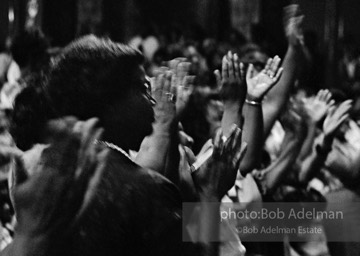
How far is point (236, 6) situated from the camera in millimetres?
3230

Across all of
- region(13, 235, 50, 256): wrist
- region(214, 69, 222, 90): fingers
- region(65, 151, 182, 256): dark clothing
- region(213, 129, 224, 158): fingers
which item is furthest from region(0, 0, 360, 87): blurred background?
region(13, 235, 50, 256): wrist

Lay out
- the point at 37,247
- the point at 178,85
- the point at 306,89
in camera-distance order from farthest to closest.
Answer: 1. the point at 306,89
2. the point at 178,85
3. the point at 37,247

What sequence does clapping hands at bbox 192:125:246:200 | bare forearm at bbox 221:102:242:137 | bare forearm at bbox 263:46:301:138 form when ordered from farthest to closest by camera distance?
1. bare forearm at bbox 263:46:301:138
2. bare forearm at bbox 221:102:242:137
3. clapping hands at bbox 192:125:246:200

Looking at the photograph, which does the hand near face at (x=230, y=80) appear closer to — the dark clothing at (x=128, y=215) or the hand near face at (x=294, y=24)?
the hand near face at (x=294, y=24)

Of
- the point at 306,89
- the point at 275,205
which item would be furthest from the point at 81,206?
the point at 306,89

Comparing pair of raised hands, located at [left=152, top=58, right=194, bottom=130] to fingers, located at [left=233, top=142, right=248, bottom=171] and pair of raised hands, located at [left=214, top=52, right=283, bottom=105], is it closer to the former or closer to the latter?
pair of raised hands, located at [left=214, top=52, right=283, bottom=105]

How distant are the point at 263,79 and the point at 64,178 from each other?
77 cm

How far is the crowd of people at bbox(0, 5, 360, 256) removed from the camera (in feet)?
9.78

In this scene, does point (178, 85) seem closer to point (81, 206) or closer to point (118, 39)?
point (118, 39)

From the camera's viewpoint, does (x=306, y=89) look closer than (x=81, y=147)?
No

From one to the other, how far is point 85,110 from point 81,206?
0.99 feet

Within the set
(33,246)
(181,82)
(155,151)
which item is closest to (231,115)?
(181,82)

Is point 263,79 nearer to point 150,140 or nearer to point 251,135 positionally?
point 251,135

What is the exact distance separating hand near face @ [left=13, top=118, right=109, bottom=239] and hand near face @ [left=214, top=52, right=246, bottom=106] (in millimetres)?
471
